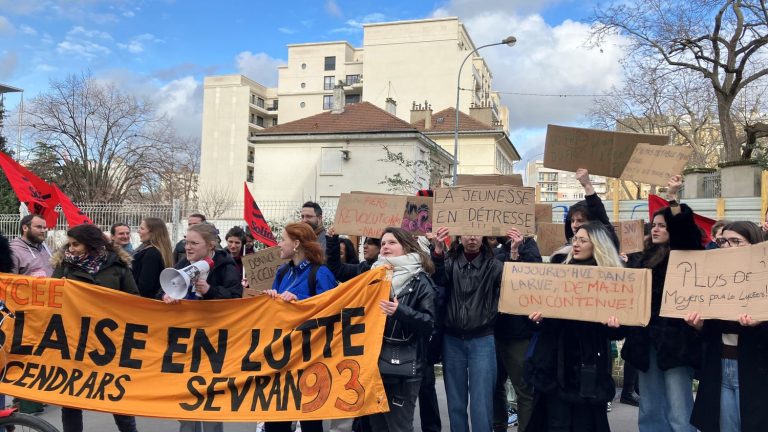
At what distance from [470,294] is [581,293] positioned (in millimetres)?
932

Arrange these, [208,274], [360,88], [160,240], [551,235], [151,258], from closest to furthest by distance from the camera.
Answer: [208,274], [151,258], [160,240], [551,235], [360,88]

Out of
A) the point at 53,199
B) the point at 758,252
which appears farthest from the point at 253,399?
the point at 53,199

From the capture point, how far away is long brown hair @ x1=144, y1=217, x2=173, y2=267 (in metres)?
5.85

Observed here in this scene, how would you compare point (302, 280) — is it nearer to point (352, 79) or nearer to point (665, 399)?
point (665, 399)

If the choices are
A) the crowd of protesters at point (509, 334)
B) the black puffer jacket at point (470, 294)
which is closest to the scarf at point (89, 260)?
the crowd of protesters at point (509, 334)

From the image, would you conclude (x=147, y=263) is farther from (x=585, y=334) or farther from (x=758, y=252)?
(x=758, y=252)

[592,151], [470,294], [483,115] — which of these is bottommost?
[470,294]

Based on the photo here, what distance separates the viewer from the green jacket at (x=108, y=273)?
502 cm

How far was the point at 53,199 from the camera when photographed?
8.65 metres

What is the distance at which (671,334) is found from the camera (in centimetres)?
416

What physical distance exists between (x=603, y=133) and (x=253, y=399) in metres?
3.83

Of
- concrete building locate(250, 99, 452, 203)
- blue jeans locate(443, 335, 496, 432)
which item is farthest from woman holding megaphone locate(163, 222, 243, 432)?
concrete building locate(250, 99, 452, 203)

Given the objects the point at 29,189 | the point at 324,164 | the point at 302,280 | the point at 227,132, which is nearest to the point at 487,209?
the point at 302,280

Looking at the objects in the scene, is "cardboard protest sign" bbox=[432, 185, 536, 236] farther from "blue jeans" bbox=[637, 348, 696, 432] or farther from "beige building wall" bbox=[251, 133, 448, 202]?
"beige building wall" bbox=[251, 133, 448, 202]
